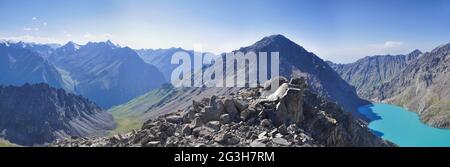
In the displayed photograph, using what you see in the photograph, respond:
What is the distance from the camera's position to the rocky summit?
1133 inches

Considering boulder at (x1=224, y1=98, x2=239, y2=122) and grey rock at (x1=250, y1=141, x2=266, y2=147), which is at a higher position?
boulder at (x1=224, y1=98, x2=239, y2=122)

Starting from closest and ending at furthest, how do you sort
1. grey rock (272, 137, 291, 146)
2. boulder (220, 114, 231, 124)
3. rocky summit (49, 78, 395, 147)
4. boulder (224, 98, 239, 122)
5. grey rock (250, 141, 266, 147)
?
grey rock (250, 141, 266, 147) → grey rock (272, 137, 291, 146) → rocky summit (49, 78, 395, 147) → boulder (220, 114, 231, 124) → boulder (224, 98, 239, 122)

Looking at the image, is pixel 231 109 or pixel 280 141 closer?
pixel 280 141

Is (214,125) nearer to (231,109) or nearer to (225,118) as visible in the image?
(225,118)

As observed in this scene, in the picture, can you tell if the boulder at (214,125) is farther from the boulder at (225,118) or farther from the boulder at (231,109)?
the boulder at (231,109)

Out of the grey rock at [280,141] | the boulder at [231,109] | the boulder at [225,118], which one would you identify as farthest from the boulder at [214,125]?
the grey rock at [280,141]

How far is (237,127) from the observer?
3238 centimetres

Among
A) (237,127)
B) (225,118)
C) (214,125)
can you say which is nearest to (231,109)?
(225,118)

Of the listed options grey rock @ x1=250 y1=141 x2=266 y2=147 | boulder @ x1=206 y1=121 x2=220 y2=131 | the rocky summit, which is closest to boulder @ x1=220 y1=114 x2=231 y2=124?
the rocky summit

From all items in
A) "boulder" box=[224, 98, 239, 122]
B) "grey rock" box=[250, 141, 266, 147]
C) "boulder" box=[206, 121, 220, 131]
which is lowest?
"grey rock" box=[250, 141, 266, 147]

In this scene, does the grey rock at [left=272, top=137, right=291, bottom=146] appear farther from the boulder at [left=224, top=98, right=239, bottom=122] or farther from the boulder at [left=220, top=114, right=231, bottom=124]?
the boulder at [left=224, top=98, right=239, bottom=122]
